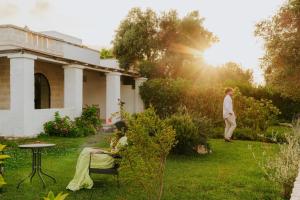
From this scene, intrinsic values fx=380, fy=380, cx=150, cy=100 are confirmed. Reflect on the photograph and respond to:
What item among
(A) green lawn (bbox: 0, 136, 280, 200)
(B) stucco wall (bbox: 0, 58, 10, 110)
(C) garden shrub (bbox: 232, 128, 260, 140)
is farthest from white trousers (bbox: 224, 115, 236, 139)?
(B) stucco wall (bbox: 0, 58, 10, 110)

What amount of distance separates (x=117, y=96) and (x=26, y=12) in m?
6.42

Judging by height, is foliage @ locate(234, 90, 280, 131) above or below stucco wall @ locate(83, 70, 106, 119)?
below

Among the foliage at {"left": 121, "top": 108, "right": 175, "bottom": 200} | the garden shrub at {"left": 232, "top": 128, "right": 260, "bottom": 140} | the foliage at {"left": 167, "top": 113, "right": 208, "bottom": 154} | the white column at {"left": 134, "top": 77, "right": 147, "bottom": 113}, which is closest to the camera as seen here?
the foliage at {"left": 121, "top": 108, "right": 175, "bottom": 200}

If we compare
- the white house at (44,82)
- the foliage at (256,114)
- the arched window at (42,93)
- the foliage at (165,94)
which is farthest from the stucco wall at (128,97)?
the foliage at (256,114)

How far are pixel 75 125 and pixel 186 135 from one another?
7.03m

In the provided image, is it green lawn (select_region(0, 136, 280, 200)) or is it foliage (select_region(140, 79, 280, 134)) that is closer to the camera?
green lawn (select_region(0, 136, 280, 200))

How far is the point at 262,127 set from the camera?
15.2 metres

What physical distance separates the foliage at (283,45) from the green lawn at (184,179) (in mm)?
3333

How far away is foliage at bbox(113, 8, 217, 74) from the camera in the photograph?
28078 mm

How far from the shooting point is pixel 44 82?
64.0ft

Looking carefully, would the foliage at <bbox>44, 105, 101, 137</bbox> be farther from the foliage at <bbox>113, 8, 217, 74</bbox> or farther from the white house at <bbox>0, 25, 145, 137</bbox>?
the foliage at <bbox>113, 8, 217, 74</bbox>

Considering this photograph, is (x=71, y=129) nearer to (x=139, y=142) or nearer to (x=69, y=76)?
(x=69, y=76)

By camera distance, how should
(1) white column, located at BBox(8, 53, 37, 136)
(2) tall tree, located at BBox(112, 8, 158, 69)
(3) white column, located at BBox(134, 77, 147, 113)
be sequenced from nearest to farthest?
(1) white column, located at BBox(8, 53, 37, 136), (3) white column, located at BBox(134, 77, 147, 113), (2) tall tree, located at BBox(112, 8, 158, 69)

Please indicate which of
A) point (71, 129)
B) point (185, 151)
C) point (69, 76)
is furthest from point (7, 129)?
point (185, 151)
